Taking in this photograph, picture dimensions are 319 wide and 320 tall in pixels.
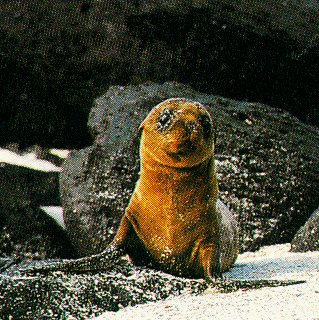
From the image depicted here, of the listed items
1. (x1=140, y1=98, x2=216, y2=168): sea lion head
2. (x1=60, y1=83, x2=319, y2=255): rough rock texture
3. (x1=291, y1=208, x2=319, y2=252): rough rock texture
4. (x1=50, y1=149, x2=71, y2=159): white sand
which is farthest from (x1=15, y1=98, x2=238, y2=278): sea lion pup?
(x1=50, y1=149, x2=71, y2=159): white sand

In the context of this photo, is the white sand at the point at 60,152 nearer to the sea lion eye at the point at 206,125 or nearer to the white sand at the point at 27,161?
the white sand at the point at 27,161

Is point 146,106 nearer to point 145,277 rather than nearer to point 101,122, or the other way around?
point 101,122

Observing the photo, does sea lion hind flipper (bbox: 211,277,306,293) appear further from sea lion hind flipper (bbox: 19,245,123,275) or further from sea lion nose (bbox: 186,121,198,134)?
sea lion nose (bbox: 186,121,198,134)

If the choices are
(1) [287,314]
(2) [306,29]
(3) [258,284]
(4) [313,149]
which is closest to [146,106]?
(4) [313,149]

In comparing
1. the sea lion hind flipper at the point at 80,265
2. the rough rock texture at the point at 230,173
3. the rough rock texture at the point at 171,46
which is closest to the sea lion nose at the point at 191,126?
the sea lion hind flipper at the point at 80,265

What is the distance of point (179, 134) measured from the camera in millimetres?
2854

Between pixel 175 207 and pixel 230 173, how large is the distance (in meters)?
2.53

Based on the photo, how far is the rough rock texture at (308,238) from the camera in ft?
16.3

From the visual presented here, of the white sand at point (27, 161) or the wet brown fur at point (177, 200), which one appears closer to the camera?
the wet brown fur at point (177, 200)

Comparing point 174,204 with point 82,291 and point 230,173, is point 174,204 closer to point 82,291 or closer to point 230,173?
point 82,291

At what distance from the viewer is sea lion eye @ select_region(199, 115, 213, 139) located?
9.71 feet

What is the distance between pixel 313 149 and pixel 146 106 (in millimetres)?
1768

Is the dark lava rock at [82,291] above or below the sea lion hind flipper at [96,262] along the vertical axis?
above

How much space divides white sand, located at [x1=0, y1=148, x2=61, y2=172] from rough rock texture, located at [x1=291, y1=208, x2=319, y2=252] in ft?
11.8
